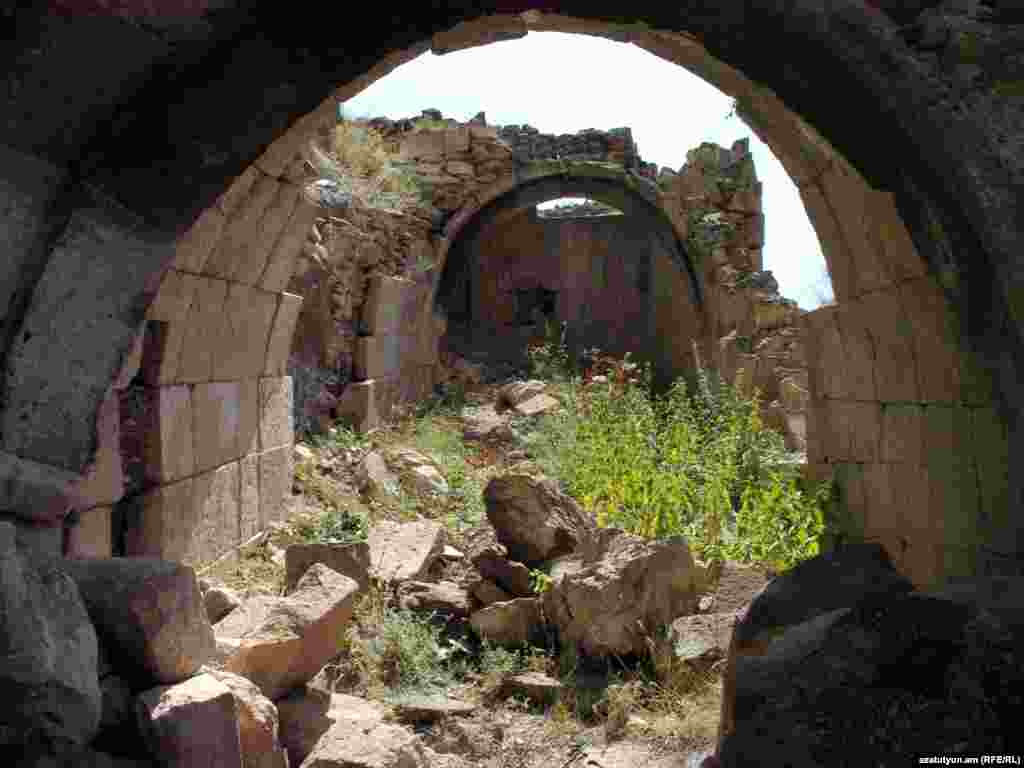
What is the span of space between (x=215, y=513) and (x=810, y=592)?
3.17 m

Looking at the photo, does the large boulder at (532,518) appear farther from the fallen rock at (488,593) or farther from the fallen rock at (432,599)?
the fallen rock at (432,599)

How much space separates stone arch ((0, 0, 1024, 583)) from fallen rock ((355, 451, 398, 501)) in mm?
3867

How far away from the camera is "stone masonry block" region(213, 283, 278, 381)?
4.51 m

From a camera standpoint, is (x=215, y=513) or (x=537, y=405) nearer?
(x=215, y=513)

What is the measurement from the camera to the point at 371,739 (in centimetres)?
287

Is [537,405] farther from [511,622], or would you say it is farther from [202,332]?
[202,332]

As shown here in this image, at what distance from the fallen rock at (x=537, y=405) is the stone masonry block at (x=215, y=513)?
516 cm

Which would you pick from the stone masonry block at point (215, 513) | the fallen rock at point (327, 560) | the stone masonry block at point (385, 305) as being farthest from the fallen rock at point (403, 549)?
the stone masonry block at point (385, 305)

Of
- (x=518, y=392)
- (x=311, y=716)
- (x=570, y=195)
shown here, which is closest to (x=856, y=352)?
(x=311, y=716)

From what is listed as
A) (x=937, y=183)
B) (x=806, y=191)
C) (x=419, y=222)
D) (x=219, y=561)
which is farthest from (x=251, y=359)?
(x=419, y=222)

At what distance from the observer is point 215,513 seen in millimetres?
4539

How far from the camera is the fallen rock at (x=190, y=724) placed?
2176 millimetres

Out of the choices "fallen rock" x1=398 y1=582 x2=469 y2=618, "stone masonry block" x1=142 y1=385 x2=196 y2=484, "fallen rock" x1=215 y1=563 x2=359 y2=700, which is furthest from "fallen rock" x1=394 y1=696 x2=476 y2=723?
"stone masonry block" x1=142 y1=385 x2=196 y2=484

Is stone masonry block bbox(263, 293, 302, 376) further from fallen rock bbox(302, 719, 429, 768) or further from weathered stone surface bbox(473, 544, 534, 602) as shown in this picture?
fallen rock bbox(302, 719, 429, 768)
